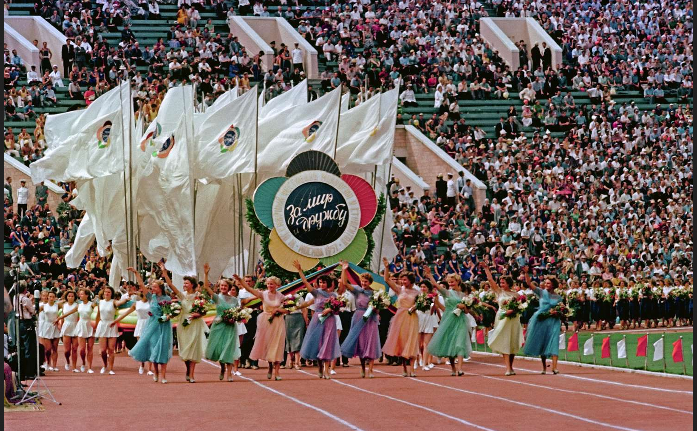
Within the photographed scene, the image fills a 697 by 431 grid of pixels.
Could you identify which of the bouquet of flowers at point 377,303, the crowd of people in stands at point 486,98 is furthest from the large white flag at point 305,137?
the bouquet of flowers at point 377,303

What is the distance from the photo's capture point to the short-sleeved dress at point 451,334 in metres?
22.3

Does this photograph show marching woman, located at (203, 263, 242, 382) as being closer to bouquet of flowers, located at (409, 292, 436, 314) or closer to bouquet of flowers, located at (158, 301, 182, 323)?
bouquet of flowers, located at (158, 301, 182, 323)

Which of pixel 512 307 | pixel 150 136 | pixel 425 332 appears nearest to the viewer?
pixel 512 307

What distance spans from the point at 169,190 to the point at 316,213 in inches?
164

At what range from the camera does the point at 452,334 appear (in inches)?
884

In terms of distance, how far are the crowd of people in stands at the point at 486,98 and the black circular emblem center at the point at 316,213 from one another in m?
5.20

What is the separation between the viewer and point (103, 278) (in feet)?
113

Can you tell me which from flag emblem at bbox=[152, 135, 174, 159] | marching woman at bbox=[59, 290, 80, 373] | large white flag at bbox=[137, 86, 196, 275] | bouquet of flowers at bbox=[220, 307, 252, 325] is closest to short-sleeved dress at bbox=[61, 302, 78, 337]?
marching woman at bbox=[59, 290, 80, 373]

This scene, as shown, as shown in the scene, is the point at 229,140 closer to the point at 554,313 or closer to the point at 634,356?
the point at 634,356

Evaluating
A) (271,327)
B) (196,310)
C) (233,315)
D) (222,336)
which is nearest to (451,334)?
(271,327)

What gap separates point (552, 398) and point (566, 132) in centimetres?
2957

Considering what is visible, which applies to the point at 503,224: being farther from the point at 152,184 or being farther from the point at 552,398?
the point at 552,398

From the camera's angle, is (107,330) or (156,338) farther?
(107,330)

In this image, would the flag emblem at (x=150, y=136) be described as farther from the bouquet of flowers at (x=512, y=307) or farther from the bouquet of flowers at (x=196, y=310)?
the bouquet of flowers at (x=512, y=307)
